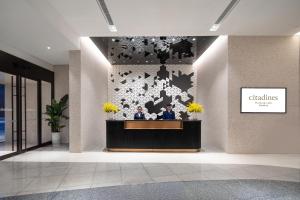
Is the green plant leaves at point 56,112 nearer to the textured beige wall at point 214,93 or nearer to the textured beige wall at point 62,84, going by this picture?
the textured beige wall at point 62,84

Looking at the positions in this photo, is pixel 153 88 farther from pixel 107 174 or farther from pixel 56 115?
pixel 107 174

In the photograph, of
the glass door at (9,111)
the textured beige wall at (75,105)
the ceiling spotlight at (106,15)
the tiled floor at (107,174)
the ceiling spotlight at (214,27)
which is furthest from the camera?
the textured beige wall at (75,105)

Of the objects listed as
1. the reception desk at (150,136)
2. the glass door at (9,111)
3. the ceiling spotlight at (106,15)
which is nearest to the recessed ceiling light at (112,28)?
the ceiling spotlight at (106,15)

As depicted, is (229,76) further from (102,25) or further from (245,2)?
(102,25)

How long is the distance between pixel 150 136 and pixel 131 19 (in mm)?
3821

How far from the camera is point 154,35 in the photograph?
8.42m

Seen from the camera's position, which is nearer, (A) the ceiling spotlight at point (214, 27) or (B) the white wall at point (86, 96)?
(A) the ceiling spotlight at point (214, 27)

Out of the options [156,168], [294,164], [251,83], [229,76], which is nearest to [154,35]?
[229,76]

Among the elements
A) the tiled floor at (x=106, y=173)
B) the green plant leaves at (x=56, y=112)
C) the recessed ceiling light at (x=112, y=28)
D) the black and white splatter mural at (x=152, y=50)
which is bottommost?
the tiled floor at (x=106, y=173)

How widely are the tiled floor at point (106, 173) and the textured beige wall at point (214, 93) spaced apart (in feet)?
8.43

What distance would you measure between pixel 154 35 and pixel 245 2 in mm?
3085

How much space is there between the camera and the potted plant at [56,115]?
1095cm

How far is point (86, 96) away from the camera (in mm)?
9523

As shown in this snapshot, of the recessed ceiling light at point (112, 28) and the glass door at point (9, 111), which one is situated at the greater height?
the recessed ceiling light at point (112, 28)
